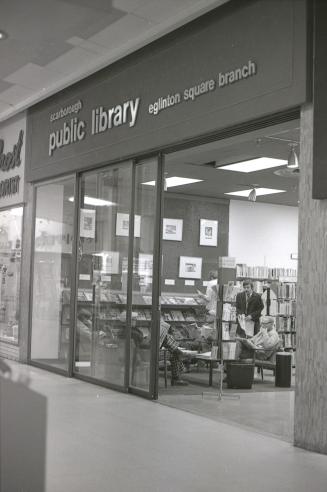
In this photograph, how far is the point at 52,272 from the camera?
34.0 ft

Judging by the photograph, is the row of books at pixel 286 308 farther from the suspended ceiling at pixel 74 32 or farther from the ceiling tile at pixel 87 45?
the ceiling tile at pixel 87 45

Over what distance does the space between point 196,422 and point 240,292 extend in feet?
18.3

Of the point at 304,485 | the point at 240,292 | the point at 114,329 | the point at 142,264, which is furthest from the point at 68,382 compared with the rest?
the point at 304,485

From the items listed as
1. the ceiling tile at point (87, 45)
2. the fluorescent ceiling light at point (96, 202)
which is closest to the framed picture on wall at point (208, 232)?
the fluorescent ceiling light at point (96, 202)

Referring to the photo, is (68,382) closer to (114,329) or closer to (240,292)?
(114,329)

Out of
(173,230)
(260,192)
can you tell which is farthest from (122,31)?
(173,230)

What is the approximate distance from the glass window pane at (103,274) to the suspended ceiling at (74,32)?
4.78ft

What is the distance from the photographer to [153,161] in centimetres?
805

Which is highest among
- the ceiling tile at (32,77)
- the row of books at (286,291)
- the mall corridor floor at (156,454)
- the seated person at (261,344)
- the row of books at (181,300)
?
the ceiling tile at (32,77)

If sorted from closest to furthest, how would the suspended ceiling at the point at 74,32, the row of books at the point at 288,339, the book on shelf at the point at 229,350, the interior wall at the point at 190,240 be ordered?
the suspended ceiling at the point at 74,32 < the book on shelf at the point at 229,350 < the row of books at the point at 288,339 < the interior wall at the point at 190,240

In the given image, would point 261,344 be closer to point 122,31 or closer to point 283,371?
point 283,371

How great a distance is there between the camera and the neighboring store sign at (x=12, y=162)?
11422 millimetres

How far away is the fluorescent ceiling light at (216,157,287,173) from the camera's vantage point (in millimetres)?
11492

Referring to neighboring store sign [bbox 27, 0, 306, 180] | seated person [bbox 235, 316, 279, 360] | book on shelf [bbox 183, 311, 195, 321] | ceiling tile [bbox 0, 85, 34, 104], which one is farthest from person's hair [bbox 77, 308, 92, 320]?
book on shelf [bbox 183, 311, 195, 321]
